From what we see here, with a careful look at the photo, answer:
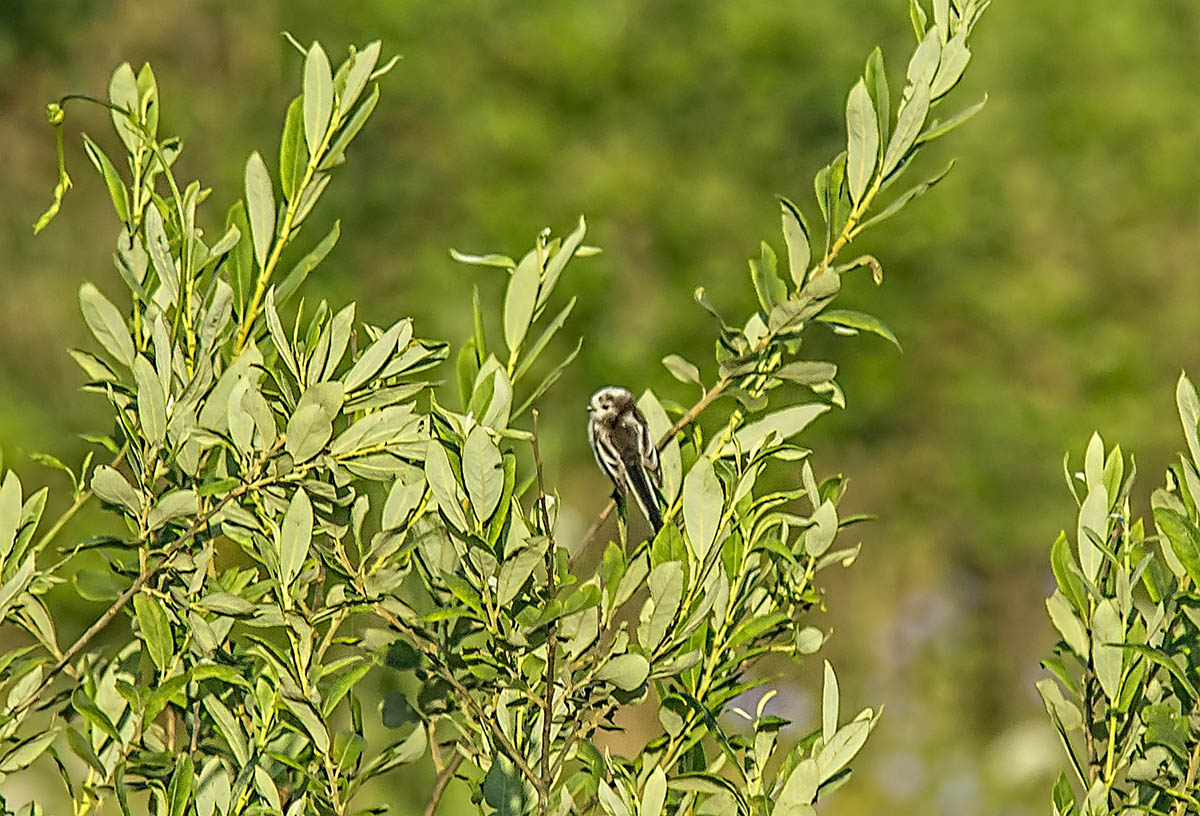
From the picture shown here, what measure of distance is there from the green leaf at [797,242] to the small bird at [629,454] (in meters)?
0.30

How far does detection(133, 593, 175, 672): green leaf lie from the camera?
1.68 meters

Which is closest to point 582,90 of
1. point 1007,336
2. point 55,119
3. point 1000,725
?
point 1007,336

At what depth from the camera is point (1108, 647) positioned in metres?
1.82

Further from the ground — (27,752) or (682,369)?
(682,369)

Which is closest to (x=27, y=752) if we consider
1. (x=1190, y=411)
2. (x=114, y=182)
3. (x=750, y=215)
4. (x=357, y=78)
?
(x=114, y=182)

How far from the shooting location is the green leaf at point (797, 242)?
6.08 feet

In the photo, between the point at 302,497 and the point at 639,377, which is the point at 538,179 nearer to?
the point at 639,377

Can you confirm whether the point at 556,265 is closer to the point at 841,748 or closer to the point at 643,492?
the point at 643,492

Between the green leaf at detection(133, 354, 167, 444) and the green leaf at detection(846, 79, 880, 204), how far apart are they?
34.1 inches

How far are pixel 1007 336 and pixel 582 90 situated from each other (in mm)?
3946

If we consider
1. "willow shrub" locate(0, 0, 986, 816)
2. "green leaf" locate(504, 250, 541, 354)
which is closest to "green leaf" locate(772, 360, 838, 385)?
"willow shrub" locate(0, 0, 986, 816)

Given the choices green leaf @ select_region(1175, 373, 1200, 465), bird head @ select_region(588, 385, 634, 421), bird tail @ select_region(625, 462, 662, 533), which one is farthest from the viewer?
bird head @ select_region(588, 385, 634, 421)

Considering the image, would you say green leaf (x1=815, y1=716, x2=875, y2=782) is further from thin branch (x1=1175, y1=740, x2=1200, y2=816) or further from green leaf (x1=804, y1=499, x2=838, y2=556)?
thin branch (x1=1175, y1=740, x2=1200, y2=816)

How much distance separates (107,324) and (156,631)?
1.26 feet
